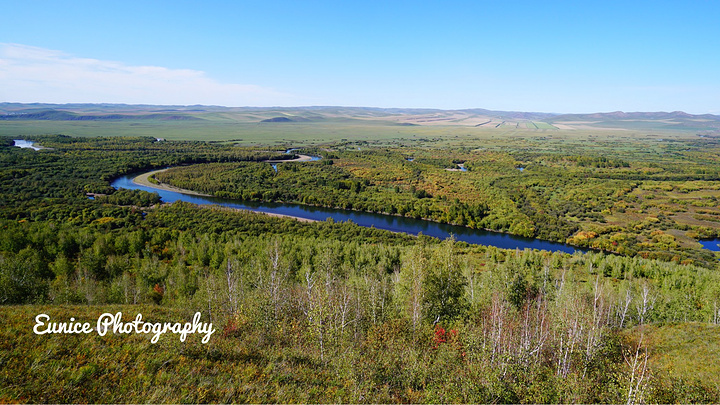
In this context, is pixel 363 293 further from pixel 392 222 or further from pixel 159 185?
pixel 159 185

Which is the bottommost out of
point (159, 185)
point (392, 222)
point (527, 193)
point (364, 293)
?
point (392, 222)

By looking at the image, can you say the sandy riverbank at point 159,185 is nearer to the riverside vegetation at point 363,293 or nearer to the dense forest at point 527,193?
the dense forest at point 527,193

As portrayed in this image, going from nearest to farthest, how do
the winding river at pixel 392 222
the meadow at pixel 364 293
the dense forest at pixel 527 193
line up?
the meadow at pixel 364 293
the winding river at pixel 392 222
the dense forest at pixel 527 193

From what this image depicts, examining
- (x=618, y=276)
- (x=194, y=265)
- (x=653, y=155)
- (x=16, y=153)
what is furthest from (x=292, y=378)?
(x=653, y=155)

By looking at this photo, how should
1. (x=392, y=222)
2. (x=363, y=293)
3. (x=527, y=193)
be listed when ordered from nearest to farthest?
(x=363, y=293) → (x=392, y=222) → (x=527, y=193)

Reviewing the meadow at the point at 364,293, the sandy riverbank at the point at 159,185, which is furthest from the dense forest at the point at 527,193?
the sandy riverbank at the point at 159,185

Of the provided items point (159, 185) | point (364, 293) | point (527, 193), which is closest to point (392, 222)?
point (527, 193)

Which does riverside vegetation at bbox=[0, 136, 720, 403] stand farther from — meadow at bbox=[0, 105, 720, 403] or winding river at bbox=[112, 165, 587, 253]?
winding river at bbox=[112, 165, 587, 253]
